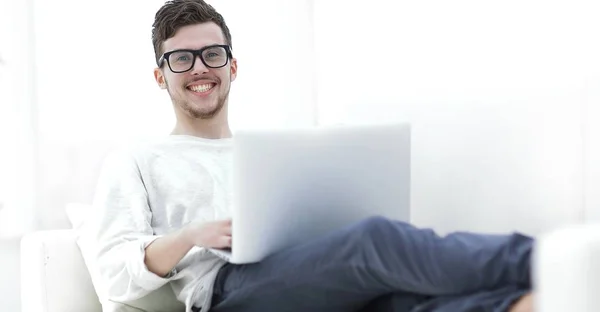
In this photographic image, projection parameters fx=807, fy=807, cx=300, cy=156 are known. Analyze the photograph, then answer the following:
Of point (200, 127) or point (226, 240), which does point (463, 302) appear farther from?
A: point (200, 127)

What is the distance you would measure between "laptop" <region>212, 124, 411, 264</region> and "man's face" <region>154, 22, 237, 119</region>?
22.1 inches

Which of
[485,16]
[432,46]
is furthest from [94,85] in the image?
[485,16]

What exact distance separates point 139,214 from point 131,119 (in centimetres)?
91

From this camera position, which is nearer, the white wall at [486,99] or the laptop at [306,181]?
the laptop at [306,181]

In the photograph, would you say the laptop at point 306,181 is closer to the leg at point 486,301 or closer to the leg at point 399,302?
the leg at point 399,302

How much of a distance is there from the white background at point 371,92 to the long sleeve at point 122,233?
0.22 m

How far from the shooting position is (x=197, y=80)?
2.01 metres

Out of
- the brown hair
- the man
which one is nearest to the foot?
the man

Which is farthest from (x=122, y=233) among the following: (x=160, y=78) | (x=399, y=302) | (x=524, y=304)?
(x=524, y=304)

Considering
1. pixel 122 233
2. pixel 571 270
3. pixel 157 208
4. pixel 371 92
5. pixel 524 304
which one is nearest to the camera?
pixel 571 270

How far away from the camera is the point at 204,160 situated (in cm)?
193

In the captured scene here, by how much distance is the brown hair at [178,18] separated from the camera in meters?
2.01

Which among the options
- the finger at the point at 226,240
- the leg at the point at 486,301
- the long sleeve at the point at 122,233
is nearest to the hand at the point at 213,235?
the finger at the point at 226,240

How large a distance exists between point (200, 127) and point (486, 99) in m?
0.71
